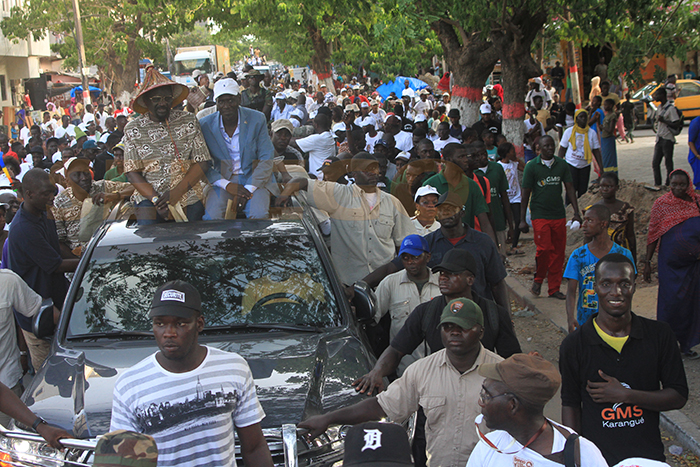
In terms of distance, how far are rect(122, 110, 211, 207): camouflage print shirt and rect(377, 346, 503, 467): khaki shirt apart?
2.86m

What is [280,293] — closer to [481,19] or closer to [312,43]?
[481,19]

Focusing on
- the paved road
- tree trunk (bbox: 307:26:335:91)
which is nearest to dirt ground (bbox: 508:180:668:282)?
the paved road

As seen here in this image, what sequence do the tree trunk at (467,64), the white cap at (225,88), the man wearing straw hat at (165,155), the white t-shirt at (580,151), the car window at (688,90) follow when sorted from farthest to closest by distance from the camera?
the car window at (688,90), the tree trunk at (467,64), the white t-shirt at (580,151), the white cap at (225,88), the man wearing straw hat at (165,155)

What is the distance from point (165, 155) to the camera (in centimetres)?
593

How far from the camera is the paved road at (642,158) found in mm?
15668

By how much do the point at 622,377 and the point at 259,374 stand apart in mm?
1825

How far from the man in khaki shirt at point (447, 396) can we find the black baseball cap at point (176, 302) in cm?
87

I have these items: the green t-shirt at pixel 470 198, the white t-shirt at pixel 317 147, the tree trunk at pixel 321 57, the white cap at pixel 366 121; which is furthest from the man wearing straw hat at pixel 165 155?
the tree trunk at pixel 321 57

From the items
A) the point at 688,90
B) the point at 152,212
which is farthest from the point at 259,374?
the point at 688,90

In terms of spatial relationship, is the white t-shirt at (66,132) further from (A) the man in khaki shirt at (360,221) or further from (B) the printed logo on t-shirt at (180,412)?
(B) the printed logo on t-shirt at (180,412)

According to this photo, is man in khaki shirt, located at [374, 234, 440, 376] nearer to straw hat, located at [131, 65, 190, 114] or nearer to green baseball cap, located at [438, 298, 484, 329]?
green baseball cap, located at [438, 298, 484, 329]

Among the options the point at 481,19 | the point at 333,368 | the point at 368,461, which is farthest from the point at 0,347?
the point at 481,19

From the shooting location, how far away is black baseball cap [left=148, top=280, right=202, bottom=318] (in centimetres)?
292

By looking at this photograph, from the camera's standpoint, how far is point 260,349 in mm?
4121
